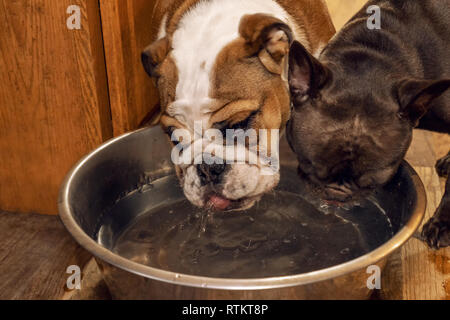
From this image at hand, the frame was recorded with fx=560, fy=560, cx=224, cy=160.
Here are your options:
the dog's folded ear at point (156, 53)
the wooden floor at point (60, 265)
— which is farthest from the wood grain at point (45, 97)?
the dog's folded ear at point (156, 53)

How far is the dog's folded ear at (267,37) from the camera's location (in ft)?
5.26

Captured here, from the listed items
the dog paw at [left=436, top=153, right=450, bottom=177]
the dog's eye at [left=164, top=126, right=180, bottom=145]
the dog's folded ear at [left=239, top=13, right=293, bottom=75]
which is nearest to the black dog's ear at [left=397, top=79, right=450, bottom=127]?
the dog's folded ear at [left=239, top=13, right=293, bottom=75]

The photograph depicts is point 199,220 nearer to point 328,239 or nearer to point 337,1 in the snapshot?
point 328,239

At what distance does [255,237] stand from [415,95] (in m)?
0.69

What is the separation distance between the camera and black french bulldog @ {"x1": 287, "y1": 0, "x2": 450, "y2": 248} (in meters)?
1.52

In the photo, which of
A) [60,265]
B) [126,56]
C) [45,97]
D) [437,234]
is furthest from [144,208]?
[437,234]

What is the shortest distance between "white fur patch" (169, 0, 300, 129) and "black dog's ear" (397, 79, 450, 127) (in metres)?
0.50

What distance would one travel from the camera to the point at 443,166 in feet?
7.50

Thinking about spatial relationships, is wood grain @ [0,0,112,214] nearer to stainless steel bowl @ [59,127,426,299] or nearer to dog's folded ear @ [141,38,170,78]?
stainless steel bowl @ [59,127,426,299]

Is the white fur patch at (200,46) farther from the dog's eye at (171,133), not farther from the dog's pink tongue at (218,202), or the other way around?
the dog's pink tongue at (218,202)

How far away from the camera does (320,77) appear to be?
1.55 metres

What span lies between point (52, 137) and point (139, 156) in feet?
1.10

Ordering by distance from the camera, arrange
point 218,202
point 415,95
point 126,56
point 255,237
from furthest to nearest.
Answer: point 126,56
point 255,237
point 218,202
point 415,95

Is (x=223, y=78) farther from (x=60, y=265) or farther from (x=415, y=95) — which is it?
(x=60, y=265)
